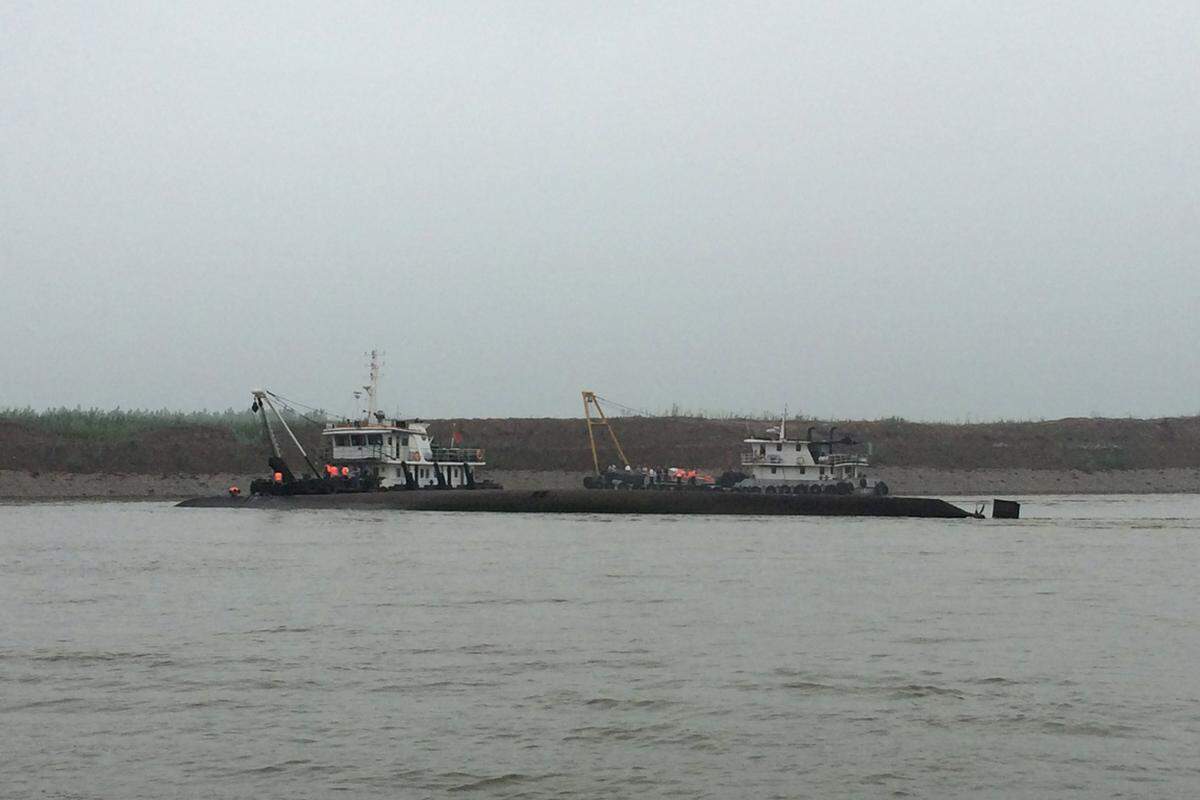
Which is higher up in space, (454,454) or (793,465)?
(454,454)

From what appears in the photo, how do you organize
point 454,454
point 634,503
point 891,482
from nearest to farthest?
point 634,503 → point 454,454 → point 891,482

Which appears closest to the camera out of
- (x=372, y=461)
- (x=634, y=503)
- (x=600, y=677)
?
(x=600, y=677)

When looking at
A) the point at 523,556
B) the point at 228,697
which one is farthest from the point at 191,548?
the point at 228,697

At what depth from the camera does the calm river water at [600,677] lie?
12.9m

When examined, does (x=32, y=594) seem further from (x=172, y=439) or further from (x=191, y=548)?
(x=172, y=439)

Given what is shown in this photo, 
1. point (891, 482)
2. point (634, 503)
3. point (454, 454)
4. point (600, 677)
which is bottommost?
point (600, 677)

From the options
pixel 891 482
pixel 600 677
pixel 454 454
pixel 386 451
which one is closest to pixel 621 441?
pixel 891 482

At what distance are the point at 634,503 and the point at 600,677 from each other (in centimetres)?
4336

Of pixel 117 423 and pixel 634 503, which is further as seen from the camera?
pixel 117 423

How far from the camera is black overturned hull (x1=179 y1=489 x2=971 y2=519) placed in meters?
59.2

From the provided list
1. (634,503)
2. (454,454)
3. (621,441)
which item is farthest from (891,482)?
(634,503)

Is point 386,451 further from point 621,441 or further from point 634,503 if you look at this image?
point 621,441

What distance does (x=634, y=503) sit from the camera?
2402 inches

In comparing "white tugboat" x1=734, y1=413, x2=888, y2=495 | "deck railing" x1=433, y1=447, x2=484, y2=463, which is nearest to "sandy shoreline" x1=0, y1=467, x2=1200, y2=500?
"deck railing" x1=433, y1=447, x2=484, y2=463
